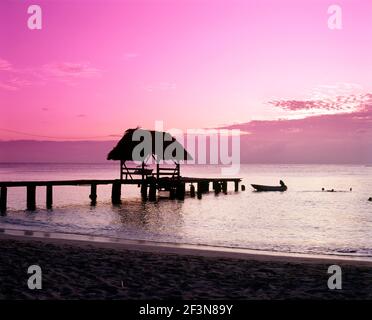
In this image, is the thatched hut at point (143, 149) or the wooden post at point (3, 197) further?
the thatched hut at point (143, 149)

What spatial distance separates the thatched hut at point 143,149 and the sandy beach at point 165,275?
25.4 m

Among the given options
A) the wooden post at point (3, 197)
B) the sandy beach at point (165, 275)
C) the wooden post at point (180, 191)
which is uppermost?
the sandy beach at point (165, 275)

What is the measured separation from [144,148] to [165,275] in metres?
29.6

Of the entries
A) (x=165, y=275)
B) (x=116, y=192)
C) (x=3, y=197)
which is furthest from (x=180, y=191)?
(x=165, y=275)

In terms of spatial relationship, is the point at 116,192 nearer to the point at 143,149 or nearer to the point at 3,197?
the point at 143,149

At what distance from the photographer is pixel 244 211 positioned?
3341 centimetres

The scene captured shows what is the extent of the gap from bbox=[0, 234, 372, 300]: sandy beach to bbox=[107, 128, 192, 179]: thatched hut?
25.4 meters

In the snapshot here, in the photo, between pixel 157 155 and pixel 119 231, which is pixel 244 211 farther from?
pixel 119 231

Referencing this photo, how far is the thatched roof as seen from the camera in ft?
125

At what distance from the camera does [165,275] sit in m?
9.05

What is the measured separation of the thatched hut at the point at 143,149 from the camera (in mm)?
37969

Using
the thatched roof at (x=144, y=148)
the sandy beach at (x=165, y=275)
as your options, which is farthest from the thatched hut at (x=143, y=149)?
the sandy beach at (x=165, y=275)

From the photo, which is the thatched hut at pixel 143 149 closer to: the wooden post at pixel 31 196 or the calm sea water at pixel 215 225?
the calm sea water at pixel 215 225

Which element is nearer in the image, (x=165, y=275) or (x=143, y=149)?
(x=165, y=275)
